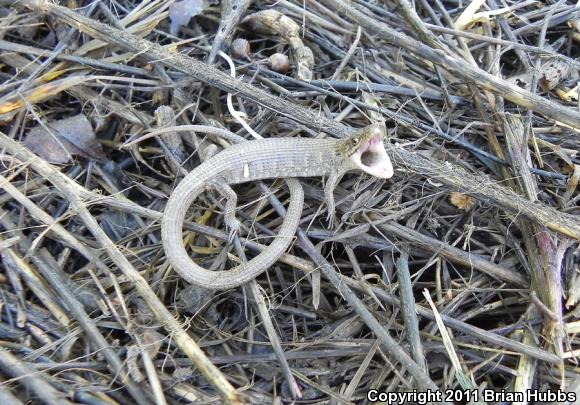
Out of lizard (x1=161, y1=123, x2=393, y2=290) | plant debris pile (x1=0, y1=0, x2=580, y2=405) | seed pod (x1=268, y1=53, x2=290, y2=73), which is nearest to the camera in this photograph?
plant debris pile (x1=0, y1=0, x2=580, y2=405)

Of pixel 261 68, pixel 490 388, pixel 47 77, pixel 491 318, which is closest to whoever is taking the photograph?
pixel 490 388

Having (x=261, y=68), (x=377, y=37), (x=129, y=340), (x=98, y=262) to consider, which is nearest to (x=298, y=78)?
(x=261, y=68)

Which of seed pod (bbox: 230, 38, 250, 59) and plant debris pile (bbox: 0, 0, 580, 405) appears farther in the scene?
seed pod (bbox: 230, 38, 250, 59)

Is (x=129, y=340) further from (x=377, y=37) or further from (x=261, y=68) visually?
(x=377, y=37)

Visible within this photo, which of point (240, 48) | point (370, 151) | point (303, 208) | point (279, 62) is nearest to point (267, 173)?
point (303, 208)

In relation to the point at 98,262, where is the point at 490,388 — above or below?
below

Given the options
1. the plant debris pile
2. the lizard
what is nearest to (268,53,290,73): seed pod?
the plant debris pile

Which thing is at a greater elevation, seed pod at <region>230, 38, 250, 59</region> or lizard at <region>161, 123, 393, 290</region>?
seed pod at <region>230, 38, 250, 59</region>

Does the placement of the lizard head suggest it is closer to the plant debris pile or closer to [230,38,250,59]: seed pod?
the plant debris pile
